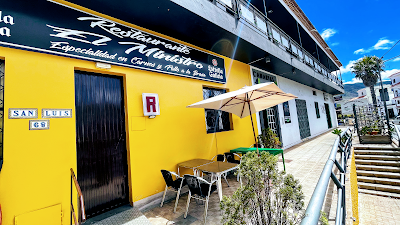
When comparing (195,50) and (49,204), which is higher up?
(195,50)

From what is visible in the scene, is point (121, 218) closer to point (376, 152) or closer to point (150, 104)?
point (150, 104)

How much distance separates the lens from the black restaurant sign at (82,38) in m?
2.82

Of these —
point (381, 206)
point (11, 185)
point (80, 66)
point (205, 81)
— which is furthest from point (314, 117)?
point (11, 185)

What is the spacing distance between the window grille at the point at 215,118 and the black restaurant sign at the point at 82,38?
4.37 feet

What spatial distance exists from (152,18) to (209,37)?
1770mm

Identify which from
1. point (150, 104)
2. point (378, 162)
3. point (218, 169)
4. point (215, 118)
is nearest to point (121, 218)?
point (218, 169)

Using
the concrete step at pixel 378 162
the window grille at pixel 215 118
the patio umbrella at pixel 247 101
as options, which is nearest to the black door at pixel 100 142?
the patio umbrella at pixel 247 101

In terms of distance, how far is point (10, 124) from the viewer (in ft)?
8.85

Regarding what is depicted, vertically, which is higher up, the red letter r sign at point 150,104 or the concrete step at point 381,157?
the red letter r sign at point 150,104

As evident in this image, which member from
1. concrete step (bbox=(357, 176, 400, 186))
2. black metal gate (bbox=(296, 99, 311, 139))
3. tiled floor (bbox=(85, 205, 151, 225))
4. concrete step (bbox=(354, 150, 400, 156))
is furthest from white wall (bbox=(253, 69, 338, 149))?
tiled floor (bbox=(85, 205, 151, 225))

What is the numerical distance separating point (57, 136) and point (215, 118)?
447 centimetres

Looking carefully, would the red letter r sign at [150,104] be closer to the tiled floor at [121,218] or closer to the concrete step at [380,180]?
the tiled floor at [121,218]

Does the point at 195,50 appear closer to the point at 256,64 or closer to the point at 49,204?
the point at 256,64

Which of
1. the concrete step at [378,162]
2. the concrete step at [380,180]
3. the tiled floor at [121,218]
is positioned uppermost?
the tiled floor at [121,218]
